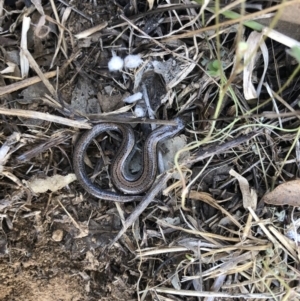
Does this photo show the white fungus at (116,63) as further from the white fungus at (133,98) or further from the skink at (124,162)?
the skink at (124,162)

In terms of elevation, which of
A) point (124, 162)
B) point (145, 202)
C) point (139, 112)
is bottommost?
point (145, 202)

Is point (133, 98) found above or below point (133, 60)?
below

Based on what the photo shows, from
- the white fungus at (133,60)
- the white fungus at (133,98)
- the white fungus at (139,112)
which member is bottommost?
the white fungus at (139,112)

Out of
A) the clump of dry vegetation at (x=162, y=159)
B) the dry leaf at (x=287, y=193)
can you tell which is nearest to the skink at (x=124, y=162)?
the clump of dry vegetation at (x=162, y=159)

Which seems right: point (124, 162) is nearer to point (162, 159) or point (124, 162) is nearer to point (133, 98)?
point (162, 159)

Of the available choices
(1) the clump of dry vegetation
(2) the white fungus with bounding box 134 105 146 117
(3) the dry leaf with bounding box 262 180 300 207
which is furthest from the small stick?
(3) the dry leaf with bounding box 262 180 300 207

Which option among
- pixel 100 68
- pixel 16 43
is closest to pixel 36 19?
pixel 16 43

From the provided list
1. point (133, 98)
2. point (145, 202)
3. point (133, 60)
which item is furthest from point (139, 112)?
point (145, 202)
